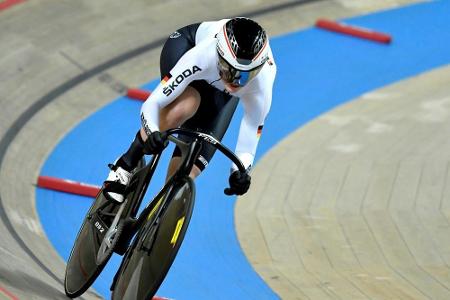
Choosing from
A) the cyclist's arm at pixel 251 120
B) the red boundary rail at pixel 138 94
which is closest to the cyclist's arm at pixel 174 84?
the cyclist's arm at pixel 251 120

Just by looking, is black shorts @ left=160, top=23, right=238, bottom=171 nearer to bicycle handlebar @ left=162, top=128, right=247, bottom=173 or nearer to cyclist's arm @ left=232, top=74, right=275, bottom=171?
cyclist's arm @ left=232, top=74, right=275, bottom=171

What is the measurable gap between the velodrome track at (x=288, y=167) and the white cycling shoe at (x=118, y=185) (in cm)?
55

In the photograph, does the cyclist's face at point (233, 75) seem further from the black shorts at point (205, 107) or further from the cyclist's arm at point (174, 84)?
the black shorts at point (205, 107)

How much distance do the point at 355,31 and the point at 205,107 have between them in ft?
15.1

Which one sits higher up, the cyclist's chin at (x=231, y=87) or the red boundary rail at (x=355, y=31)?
the cyclist's chin at (x=231, y=87)

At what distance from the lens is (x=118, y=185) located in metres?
5.23

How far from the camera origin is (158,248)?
4.61 metres

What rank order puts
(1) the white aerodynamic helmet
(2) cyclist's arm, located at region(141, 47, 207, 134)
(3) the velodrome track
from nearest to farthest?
(1) the white aerodynamic helmet, (2) cyclist's arm, located at region(141, 47, 207, 134), (3) the velodrome track

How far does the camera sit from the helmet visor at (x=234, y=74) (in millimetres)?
4652

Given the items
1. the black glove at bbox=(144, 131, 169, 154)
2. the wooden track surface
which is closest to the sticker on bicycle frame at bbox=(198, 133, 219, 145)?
the black glove at bbox=(144, 131, 169, 154)

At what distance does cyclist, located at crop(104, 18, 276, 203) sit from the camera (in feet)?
15.3

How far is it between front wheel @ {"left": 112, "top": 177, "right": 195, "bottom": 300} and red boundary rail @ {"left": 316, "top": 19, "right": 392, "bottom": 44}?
202 inches

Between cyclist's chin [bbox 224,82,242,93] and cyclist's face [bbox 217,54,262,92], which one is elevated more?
cyclist's face [bbox 217,54,262,92]

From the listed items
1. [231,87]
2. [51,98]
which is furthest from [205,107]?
[51,98]
